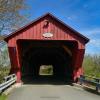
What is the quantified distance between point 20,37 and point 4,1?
27.6 feet

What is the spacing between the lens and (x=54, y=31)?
897 inches

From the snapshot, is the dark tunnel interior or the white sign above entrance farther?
the dark tunnel interior

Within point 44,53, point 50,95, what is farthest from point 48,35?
point 44,53

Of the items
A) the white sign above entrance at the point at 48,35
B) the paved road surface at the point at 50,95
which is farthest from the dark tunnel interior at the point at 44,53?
the paved road surface at the point at 50,95

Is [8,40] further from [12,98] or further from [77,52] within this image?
[12,98]

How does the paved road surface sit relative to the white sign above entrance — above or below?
below

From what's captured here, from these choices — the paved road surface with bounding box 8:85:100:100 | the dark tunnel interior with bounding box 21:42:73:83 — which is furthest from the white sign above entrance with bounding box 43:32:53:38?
the paved road surface with bounding box 8:85:100:100

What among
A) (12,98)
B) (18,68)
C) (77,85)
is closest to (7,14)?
(18,68)

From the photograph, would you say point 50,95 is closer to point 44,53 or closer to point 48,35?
point 48,35

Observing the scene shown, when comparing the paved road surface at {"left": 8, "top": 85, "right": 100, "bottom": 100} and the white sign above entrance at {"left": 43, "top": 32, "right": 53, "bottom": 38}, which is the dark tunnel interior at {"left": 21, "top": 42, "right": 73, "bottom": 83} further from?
the paved road surface at {"left": 8, "top": 85, "right": 100, "bottom": 100}

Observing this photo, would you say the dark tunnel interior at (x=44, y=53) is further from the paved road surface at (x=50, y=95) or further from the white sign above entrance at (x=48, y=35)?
the paved road surface at (x=50, y=95)

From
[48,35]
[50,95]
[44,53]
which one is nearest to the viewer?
[50,95]

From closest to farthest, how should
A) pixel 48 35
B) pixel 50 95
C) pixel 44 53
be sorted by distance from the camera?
pixel 50 95 < pixel 48 35 < pixel 44 53

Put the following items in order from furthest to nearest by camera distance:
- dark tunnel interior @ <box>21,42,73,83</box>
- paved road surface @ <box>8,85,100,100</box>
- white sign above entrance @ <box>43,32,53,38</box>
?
dark tunnel interior @ <box>21,42,73,83</box>
white sign above entrance @ <box>43,32,53,38</box>
paved road surface @ <box>8,85,100,100</box>
